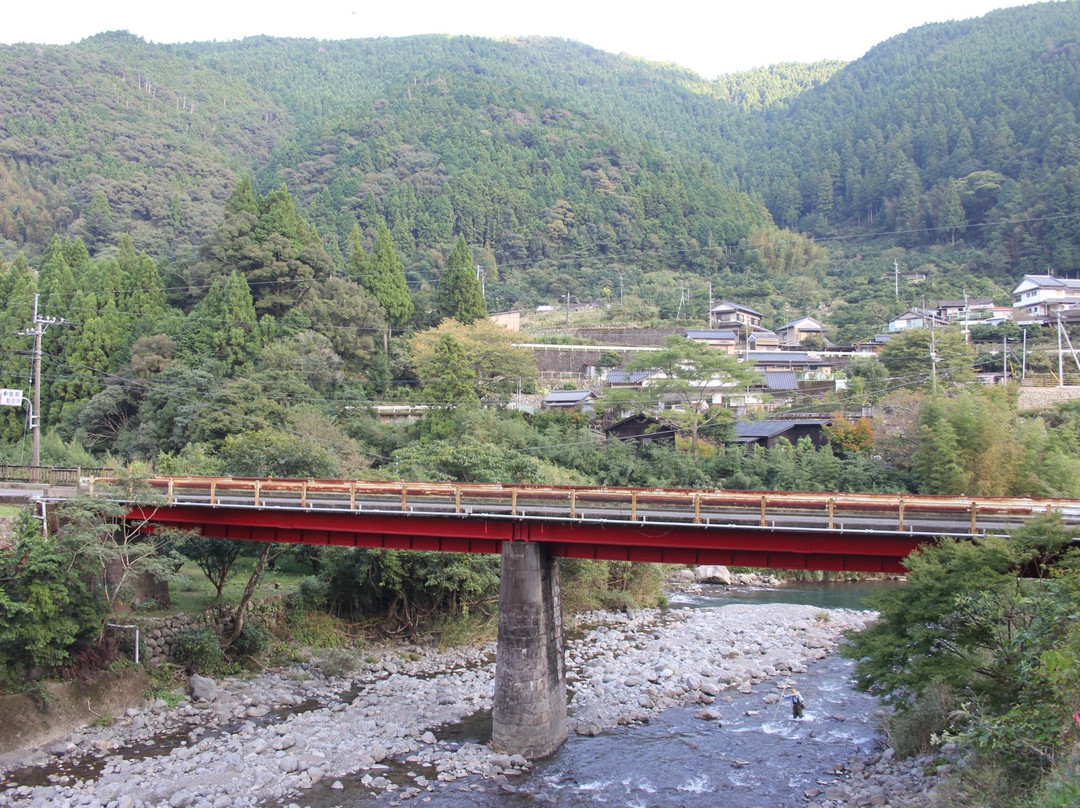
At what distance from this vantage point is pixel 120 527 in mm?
24141

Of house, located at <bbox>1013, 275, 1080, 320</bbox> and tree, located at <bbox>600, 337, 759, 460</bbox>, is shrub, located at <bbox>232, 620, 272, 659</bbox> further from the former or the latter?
house, located at <bbox>1013, 275, 1080, 320</bbox>

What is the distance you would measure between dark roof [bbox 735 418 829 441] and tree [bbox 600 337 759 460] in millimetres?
1178

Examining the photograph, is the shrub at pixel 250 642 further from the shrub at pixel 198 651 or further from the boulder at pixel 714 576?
the boulder at pixel 714 576

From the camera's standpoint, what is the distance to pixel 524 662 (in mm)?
20328

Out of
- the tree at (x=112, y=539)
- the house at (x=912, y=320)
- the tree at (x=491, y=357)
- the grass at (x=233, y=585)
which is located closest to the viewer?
the tree at (x=112, y=539)

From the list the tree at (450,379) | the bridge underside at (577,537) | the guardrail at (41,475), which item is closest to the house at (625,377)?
the tree at (450,379)

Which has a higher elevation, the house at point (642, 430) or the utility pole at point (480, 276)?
the utility pole at point (480, 276)

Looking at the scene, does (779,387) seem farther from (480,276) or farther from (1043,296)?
(480,276)

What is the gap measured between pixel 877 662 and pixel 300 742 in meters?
13.9

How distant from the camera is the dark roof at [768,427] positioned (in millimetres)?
48094

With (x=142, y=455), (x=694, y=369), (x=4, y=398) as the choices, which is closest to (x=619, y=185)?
(x=694, y=369)

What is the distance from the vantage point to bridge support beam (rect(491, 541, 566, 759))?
20.4 m

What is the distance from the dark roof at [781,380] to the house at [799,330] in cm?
1571

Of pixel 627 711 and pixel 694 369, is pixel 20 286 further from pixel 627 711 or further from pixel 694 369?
pixel 627 711
